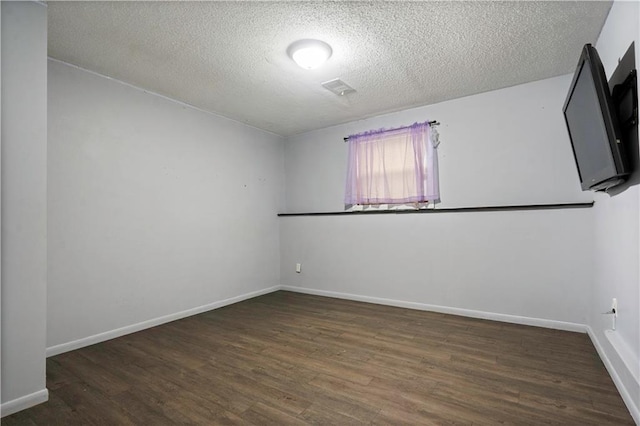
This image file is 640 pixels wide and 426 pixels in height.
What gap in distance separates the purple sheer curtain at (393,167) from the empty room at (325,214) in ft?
0.08

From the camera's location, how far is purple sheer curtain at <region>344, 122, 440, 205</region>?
3578 mm

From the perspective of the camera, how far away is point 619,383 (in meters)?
1.79

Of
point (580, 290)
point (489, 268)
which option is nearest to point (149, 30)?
point (489, 268)

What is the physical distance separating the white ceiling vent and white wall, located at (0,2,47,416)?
2.09 meters

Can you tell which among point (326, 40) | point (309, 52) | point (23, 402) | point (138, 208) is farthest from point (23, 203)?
point (326, 40)

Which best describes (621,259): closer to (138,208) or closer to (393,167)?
(393,167)

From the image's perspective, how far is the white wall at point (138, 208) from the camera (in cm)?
254

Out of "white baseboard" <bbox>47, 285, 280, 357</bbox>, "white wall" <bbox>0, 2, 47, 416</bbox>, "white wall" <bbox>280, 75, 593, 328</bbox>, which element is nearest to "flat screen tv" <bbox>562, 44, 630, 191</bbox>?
"white wall" <bbox>280, 75, 593, 328</bbox>

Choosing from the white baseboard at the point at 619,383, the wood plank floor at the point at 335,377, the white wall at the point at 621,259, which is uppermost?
the white wall at the point at 621,259

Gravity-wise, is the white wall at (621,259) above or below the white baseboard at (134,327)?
above

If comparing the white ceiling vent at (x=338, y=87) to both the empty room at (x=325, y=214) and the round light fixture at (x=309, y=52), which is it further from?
the round light fixture at (x=309, y=52)

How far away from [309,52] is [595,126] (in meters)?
1.86

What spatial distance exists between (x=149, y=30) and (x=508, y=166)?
3.36 m

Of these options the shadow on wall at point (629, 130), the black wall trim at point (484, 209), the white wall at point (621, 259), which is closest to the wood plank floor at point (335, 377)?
the white wall at point (621, 259)
